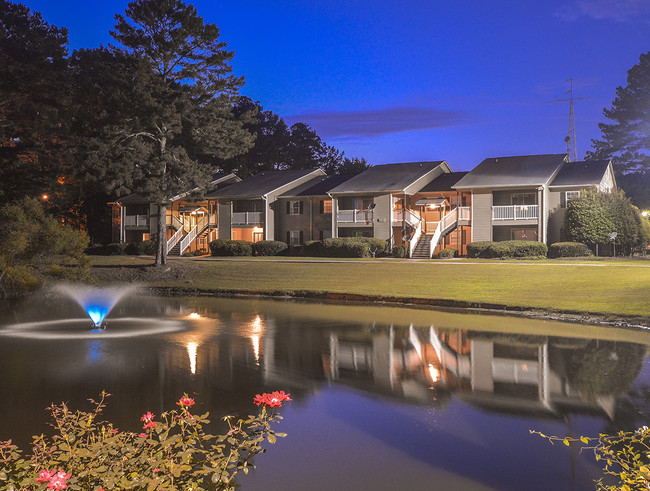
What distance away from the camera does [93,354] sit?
589 inches

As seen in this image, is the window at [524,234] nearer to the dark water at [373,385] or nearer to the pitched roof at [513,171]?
the pitched roof at [513,171]

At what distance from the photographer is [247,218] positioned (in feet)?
190

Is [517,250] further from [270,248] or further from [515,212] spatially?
[270,248]

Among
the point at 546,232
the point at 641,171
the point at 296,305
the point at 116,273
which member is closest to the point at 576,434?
the point at 296,305

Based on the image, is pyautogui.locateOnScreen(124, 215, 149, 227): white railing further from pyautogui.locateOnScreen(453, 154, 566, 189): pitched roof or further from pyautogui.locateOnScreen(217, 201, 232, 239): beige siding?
pyautogui.locateOnScreen(453, 154, 566, 189): pitched roof

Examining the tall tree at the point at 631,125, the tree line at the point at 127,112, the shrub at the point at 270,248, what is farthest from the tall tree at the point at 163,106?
the tall tree at the point at 631,125

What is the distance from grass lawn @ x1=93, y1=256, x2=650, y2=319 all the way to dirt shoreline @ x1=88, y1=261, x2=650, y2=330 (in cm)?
33

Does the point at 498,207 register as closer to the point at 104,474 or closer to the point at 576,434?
the point at 576,434

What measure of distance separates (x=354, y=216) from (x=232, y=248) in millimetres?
10217

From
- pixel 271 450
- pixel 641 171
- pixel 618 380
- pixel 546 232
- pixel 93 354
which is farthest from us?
pixel 641 171

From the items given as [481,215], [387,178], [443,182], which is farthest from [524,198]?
[387,178]

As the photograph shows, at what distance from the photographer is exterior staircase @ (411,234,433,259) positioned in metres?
46.3

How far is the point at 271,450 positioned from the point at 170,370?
538cm

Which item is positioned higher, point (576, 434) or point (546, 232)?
point (546, 232)
